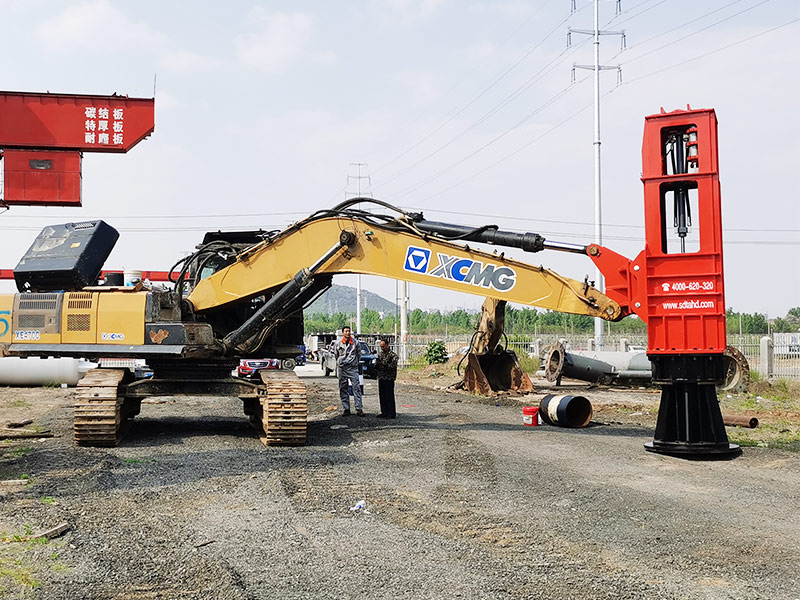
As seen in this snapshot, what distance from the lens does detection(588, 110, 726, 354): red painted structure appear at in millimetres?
10242

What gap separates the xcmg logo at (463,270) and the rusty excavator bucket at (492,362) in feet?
30.7

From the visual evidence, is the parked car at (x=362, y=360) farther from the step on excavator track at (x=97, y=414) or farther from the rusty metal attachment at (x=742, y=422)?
the step on excavator track at (x=97, y=414)

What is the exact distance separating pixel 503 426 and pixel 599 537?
26.5ft

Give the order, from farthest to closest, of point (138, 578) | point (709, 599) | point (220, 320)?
point (220, 320), point (138, 578), point (709, 599)

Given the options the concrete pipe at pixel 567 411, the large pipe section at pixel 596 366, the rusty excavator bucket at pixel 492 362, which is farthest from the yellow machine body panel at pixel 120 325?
the large pipe section at pixel 596 366

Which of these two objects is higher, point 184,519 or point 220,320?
point 220,320

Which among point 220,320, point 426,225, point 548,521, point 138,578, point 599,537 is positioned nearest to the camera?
point 138,578

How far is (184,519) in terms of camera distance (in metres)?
7.38

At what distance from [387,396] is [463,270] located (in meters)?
5.13

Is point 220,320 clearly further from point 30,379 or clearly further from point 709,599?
point 30,379

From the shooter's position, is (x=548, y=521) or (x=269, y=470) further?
(x=269, y=470)

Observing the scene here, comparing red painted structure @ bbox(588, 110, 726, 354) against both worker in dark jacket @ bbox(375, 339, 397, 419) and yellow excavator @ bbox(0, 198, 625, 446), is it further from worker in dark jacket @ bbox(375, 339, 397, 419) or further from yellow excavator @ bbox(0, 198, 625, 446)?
worker in dark jacket @ bbox(375, 339, 397, 419)

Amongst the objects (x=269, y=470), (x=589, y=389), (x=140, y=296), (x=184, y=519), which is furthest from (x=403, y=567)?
(x=589, y=389)

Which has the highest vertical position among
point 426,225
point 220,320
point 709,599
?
point 426,225
